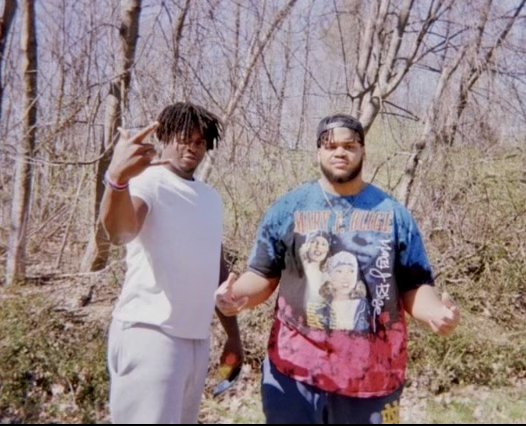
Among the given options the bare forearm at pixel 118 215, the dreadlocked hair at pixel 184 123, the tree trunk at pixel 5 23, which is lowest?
the bare forearm at pixel 118 215

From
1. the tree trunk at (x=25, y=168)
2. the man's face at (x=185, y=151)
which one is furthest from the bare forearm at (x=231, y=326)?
the tree trunk at (x=25, y=168)

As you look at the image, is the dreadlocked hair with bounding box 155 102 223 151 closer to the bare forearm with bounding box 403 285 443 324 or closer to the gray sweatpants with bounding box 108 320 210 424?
the gray sweatpants with bounding box 108 320 210 424

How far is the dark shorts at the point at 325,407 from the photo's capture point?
1677 mm

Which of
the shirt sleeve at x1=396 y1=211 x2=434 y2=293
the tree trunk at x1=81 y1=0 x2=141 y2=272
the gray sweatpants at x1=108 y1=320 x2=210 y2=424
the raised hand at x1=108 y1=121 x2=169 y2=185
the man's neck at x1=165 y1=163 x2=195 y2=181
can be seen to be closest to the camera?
the raised hand at x1=108 y1=121 x2=169 y2=185

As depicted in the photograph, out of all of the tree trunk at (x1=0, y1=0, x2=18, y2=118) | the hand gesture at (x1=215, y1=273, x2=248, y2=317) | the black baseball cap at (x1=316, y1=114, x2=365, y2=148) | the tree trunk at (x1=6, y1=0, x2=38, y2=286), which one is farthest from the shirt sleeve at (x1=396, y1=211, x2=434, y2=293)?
the tree trunk at (x1=0, y1=0, x2=18, y2=118)

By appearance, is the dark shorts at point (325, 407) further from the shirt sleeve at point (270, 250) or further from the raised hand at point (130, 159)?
the raised hand at point (130, 159)

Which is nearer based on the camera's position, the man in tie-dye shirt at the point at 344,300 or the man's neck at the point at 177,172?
the man in tie-dye shirt at the point at 344,300

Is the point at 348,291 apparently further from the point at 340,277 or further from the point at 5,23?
the point at 5,23

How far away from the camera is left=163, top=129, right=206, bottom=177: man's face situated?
1.90m

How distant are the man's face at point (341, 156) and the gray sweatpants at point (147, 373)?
0.72 metres

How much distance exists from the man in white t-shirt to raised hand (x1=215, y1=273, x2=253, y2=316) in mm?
99

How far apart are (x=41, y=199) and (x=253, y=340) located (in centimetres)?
235

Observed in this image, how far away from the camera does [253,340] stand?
442 cm

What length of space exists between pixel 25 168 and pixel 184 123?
3386 millimetres
